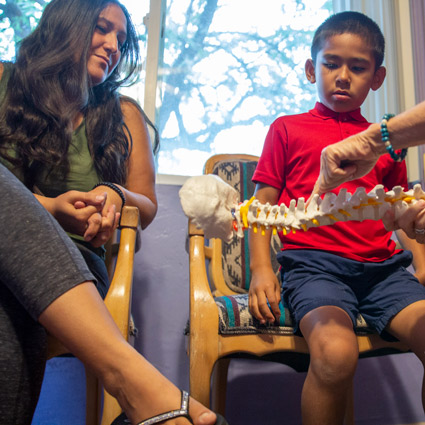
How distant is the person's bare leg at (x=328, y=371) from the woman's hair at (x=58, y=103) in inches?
26.1

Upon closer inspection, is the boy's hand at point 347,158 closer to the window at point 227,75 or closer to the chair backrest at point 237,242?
A: the chair backrest at point 237,242

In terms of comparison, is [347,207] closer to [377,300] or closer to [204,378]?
[377,300]

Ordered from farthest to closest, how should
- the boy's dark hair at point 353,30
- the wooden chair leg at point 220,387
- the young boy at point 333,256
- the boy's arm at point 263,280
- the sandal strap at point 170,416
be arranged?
the wooden chair leg at point 220,387, the boy's dark hair at point 353,30, the boy's arm at point 263,280, the young boy at point 333,256, the sandal strap at point 170,416

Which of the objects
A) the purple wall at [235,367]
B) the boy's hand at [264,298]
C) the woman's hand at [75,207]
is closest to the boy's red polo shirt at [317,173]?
the boy's hand at [264,298]

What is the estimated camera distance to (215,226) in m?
0.77

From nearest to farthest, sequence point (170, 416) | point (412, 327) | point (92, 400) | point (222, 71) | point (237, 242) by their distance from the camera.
A: point (170, 416)
point (412, 327)
point (92, 400)
point (237, 242)
point (222, 71)

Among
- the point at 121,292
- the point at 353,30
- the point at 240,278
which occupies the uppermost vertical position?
the point at 353,30

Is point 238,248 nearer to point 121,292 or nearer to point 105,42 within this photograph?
point 121,292

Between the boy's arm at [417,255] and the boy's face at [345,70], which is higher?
the boy's face at [345,70]

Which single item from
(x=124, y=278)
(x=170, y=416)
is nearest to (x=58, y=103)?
(x=124, y=278)

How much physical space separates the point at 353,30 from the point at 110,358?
1034mm

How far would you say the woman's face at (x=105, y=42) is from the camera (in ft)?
4.09

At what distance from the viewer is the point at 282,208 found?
786mm

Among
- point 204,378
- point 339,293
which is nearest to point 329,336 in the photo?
point 339,293
